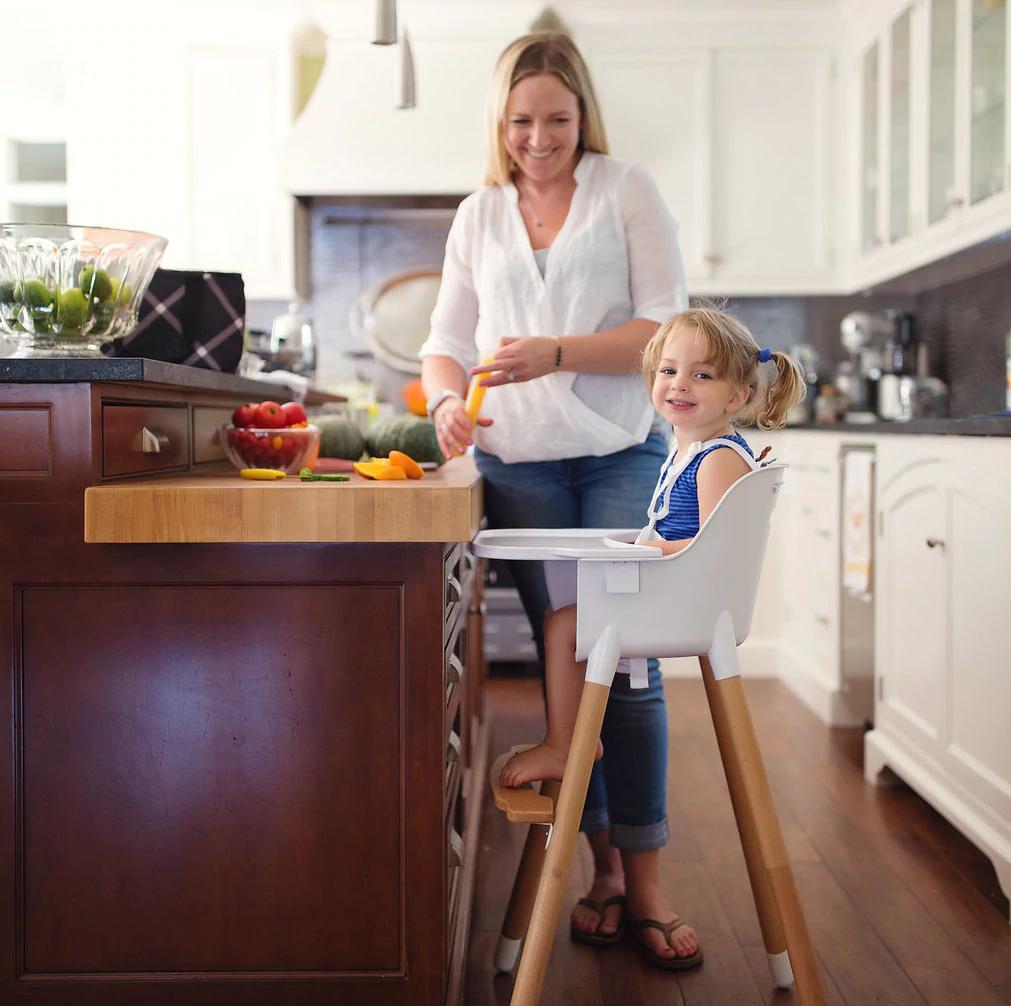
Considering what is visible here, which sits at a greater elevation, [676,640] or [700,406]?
[700,406]

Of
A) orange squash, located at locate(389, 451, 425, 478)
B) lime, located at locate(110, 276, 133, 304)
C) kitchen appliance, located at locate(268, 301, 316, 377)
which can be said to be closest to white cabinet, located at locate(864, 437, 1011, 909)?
orange squash, located at locate(389, 451, 425, 478)

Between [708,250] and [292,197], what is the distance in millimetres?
1646

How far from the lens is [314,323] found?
191 inches

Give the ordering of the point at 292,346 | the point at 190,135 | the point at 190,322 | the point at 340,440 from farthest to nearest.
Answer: the point at 190,135
the point at 292,346
the point at 340,440
the point at 190,322

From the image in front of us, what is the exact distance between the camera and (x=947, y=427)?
7.64 feet

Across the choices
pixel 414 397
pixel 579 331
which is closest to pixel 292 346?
pixel 414 397

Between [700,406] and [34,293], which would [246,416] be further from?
[700,406]

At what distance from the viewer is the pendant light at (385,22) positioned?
205 centimetres

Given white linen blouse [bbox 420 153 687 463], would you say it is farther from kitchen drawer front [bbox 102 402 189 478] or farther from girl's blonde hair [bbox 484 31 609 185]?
kitchen drawer front [bbox 102 402 189 478]

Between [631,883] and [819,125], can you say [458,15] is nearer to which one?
[819,125]

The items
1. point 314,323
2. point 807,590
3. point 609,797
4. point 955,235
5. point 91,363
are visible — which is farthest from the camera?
point 314,323

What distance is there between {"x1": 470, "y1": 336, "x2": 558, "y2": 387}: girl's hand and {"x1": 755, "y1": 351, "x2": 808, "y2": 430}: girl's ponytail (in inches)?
13.3

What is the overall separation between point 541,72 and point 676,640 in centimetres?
93

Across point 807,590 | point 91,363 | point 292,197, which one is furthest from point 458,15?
point 91,363
